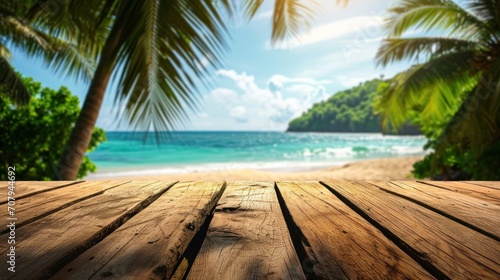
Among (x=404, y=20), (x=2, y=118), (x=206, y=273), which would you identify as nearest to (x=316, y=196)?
(x=206, y=273)

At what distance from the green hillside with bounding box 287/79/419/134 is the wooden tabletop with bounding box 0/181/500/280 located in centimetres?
5252

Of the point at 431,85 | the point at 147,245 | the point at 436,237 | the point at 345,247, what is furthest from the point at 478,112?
the point at 147,245

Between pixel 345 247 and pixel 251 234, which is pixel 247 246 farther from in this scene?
pixel 345 247

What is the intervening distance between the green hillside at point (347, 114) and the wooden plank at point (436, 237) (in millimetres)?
52504

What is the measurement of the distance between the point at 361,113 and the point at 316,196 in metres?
63.1

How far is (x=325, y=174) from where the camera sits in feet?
50.0

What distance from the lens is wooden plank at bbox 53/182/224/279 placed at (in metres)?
0.72

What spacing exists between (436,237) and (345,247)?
0.30 m

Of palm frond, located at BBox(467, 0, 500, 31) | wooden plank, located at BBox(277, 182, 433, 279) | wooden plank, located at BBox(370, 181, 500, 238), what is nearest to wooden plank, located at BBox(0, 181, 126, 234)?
wooden plank, located at BBox(277, 182, 433, 279)

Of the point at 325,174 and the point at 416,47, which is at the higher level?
the point at 416,47

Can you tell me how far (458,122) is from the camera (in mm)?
5262

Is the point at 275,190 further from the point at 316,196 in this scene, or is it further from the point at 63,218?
the point at 63,218

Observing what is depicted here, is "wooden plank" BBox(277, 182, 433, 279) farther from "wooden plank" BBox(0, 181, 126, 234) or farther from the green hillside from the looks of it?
the green hillside

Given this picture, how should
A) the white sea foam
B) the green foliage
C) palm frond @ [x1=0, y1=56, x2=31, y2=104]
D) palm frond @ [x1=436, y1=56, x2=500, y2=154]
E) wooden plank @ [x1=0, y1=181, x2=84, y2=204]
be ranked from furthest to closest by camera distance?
1. the white sea foam
2. the green foliage
3. palm frond @ [x1=0, y1=56, x2=31, y2=104]
4. palm frond @ [x1=436, y1=56, x2=500, y2=154]
5. wooden plank @ [x1=0, y1=181, x2=84, y2=204]
